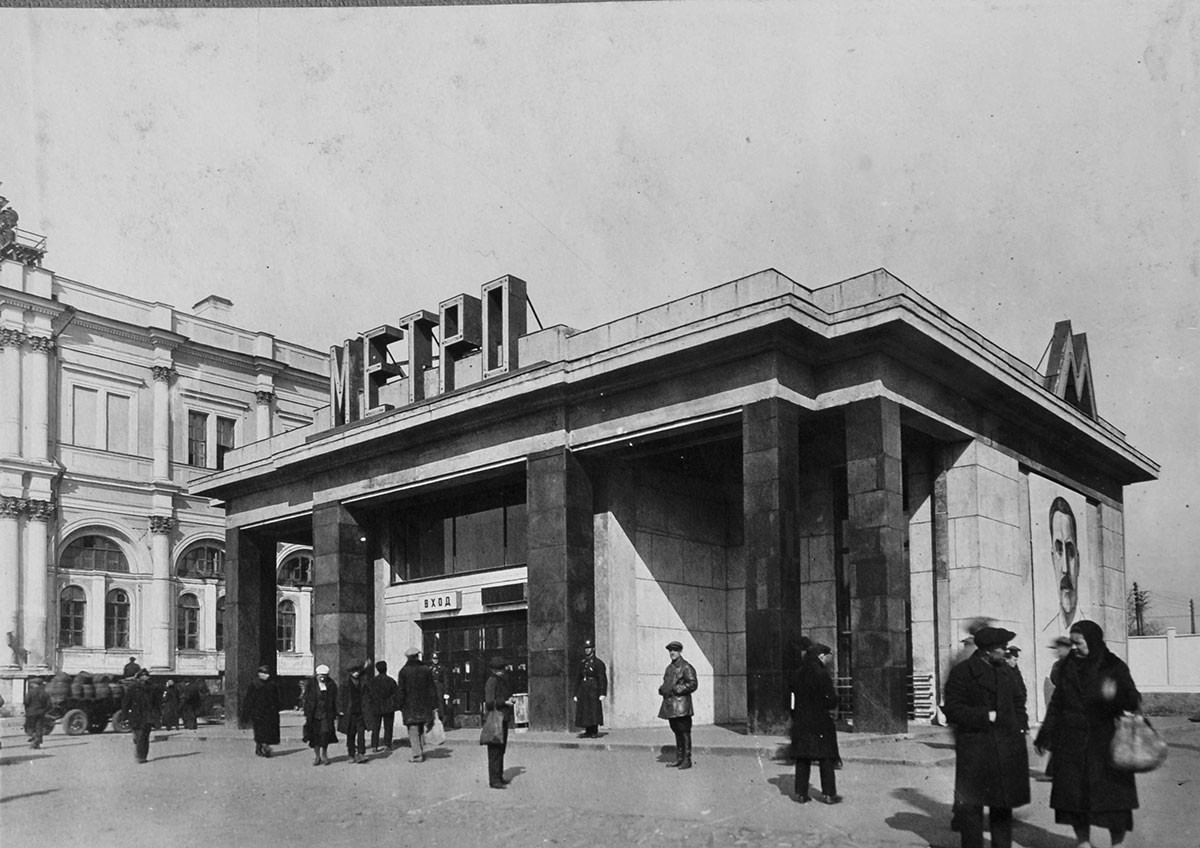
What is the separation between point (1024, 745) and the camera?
8.59 metres

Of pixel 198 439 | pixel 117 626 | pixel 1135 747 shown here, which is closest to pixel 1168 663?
pixel 1135 747

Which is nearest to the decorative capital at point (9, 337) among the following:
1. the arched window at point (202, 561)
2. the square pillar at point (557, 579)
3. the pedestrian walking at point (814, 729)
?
the arched window at point (202, 561)

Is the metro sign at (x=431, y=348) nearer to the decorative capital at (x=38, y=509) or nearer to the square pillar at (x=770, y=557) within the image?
the square pillar at (x=770, y=557)

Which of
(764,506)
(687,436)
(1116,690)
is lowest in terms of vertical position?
(1116,690)

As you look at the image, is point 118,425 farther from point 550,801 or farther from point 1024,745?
point 1024,745

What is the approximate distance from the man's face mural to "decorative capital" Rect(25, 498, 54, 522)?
34694mm

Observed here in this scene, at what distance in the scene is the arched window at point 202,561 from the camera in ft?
155

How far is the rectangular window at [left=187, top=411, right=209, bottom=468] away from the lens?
4812 centimetres

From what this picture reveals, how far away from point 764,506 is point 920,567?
515 centimetres

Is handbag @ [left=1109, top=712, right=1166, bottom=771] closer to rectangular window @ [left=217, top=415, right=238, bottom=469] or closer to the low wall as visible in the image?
the low wall

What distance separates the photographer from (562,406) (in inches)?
883

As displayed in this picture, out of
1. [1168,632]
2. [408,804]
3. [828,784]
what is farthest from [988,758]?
[1168,632]

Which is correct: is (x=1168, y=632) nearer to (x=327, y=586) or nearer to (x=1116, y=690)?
(x=327, y=586)

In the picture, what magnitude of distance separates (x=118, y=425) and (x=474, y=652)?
2582cm
